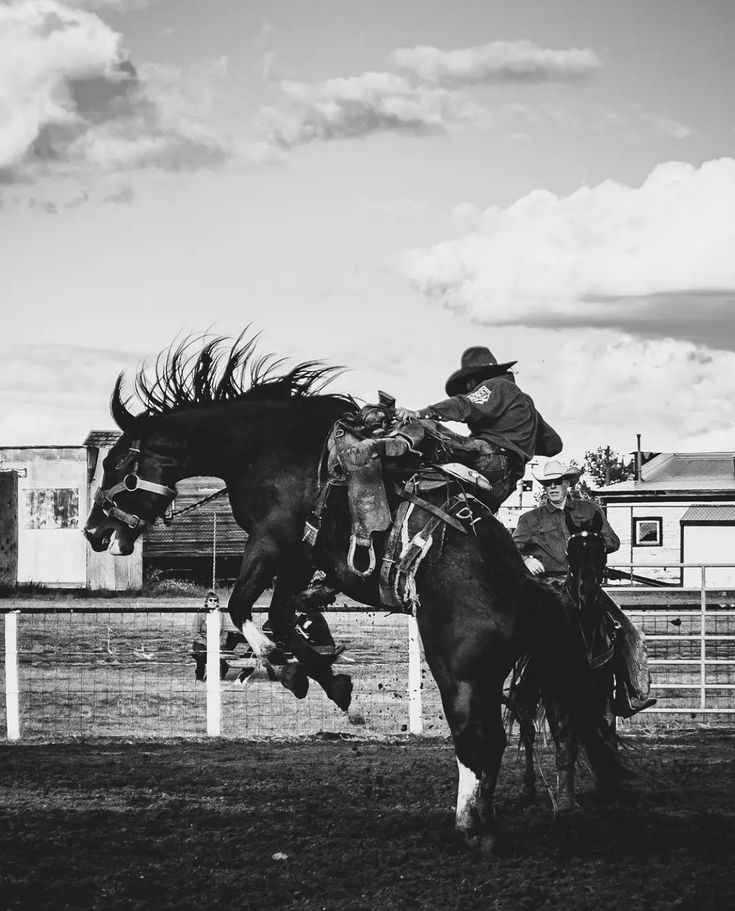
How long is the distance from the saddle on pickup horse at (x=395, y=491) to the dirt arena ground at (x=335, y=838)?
4.84 ft

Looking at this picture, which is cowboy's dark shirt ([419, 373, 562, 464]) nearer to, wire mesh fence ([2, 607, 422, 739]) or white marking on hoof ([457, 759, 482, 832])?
white marking on hoof ([457, 759, 482, 832])

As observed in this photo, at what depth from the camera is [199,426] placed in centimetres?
713

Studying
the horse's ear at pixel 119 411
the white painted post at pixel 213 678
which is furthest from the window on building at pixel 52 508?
the horse's ear at pixel 119 411

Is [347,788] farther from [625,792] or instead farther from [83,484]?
[83,484]

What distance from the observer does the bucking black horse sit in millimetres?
6246

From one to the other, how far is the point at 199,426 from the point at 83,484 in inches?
1073

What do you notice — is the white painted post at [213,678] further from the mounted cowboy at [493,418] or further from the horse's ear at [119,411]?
the mounted cowboy at [493,418]

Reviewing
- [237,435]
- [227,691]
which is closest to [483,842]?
[237,435]

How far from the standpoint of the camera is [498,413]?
6.81 m

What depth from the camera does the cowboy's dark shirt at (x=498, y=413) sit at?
A: 6719 millimetres

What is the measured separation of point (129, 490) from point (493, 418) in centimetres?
227

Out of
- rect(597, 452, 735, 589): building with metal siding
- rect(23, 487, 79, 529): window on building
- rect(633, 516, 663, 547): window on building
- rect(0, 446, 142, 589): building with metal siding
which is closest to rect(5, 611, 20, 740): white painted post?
rect(0, 446, 142, 589): building with metal siding

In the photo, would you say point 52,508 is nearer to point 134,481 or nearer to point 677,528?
point 677,528

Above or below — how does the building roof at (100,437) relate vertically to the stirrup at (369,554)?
above
